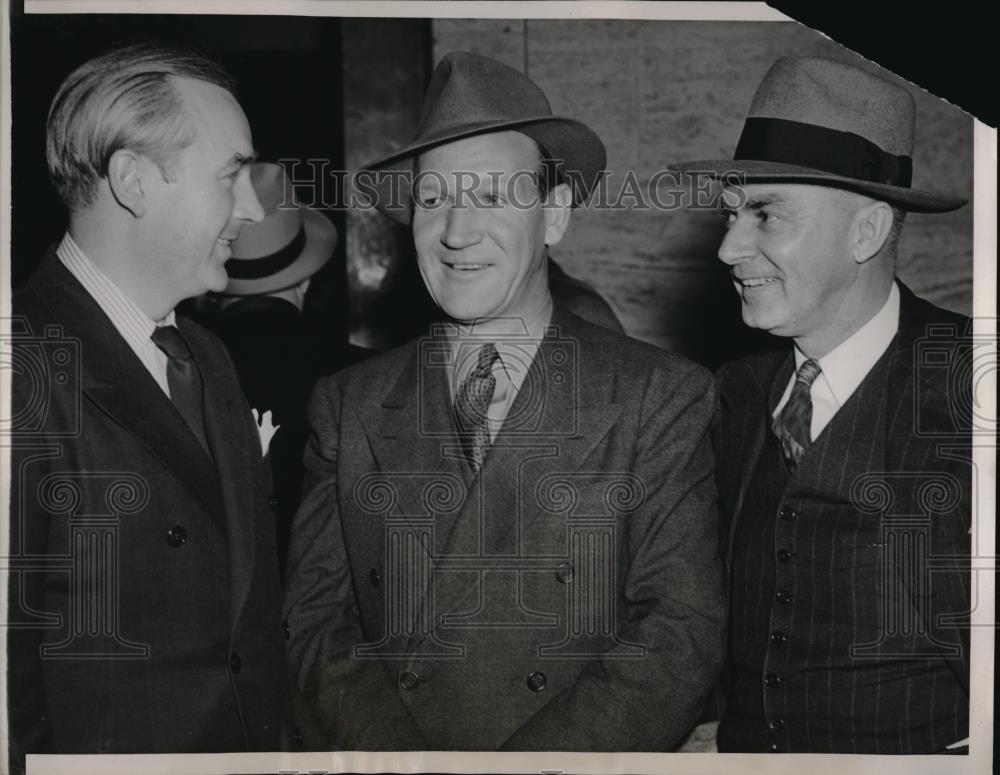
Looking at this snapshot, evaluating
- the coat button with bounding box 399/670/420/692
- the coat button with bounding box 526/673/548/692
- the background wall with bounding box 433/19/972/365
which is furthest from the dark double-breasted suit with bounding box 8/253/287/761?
the background wall with bounding box 433/19/972/365

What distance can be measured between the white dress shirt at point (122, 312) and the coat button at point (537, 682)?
911 millimetres

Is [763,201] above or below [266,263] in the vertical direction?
above

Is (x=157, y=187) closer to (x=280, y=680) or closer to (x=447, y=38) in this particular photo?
(x=447, y=38)

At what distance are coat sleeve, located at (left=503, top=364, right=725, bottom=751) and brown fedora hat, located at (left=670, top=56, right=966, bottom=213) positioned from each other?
0.47 metres

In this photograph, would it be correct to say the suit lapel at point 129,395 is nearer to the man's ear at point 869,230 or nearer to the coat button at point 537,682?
the coat button at point 537,682

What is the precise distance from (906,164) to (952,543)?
0.79 metres

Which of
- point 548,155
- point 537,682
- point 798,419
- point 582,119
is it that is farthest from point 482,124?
point 537,682

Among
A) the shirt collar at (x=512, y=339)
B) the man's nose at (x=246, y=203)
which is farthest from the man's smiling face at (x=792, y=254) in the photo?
the man's nose at (x=246, y=203)

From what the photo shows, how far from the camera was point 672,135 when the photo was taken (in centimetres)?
232

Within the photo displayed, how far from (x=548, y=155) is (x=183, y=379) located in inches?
33.9

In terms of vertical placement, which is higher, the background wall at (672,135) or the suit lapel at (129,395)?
the background wall at (672,135)

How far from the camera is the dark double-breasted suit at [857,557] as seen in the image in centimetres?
217

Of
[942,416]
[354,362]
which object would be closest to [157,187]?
[354,362]

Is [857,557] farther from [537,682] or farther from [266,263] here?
[266,263]
